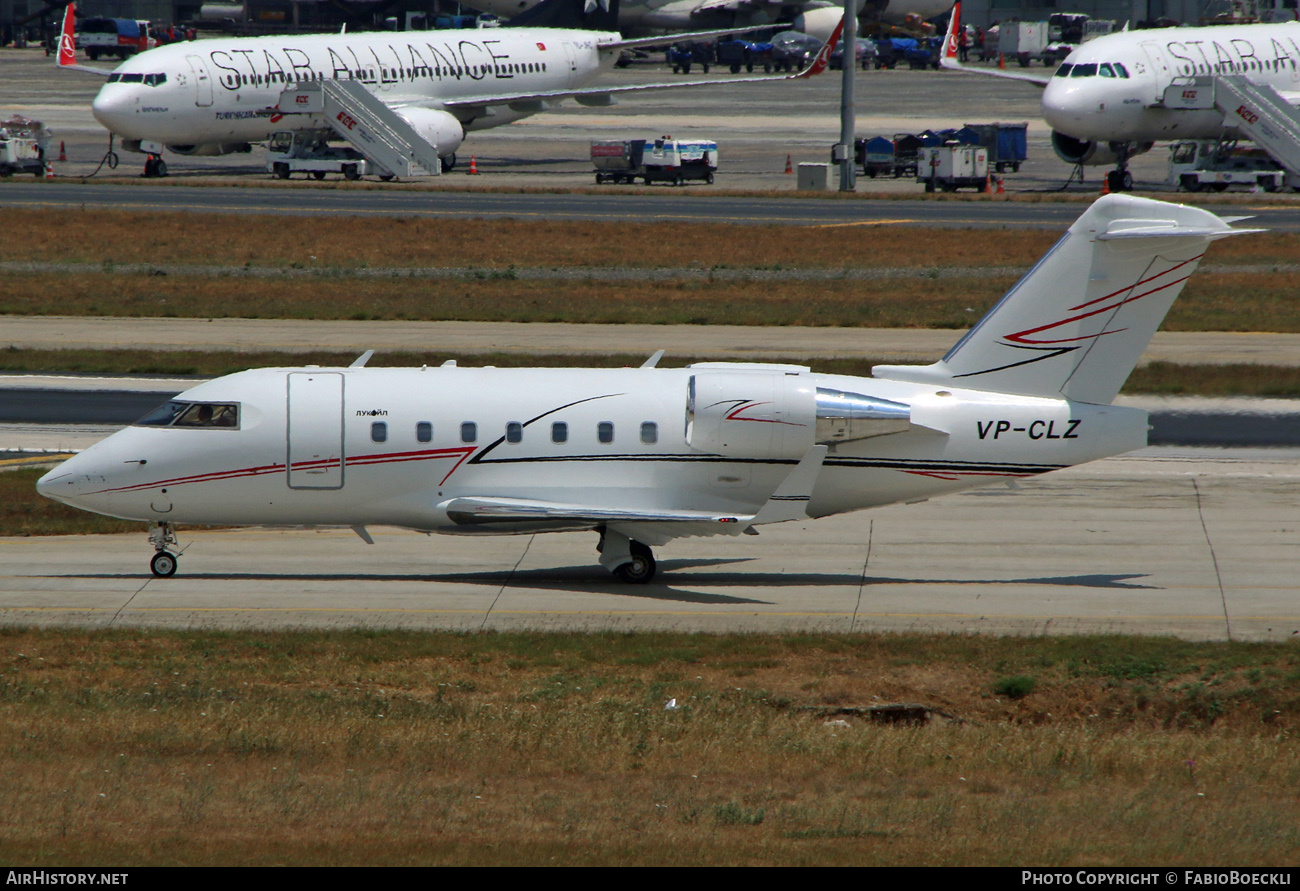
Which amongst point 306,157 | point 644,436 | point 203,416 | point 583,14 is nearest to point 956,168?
point 306,157

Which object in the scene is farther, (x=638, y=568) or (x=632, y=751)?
(x=638, y=568)

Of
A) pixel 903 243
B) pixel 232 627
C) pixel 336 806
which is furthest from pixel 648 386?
pixel 903 243

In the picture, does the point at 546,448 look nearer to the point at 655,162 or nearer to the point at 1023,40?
the point at 655,162

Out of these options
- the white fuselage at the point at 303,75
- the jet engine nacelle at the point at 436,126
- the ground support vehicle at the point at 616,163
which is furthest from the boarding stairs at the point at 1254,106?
the jet engine nacelle at the point at 436,126

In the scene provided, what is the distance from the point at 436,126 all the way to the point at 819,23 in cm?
7906

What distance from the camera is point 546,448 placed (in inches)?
967

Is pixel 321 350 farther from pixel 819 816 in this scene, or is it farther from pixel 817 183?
pixel 817 183

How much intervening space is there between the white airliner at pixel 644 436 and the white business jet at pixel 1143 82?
197 ft

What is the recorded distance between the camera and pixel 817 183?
85625 mm

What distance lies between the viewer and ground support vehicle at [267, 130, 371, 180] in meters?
89.1

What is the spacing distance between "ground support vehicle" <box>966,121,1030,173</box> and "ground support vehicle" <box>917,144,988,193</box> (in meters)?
8.55

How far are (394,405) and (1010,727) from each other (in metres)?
11.5

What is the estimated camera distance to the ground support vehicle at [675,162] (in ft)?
292

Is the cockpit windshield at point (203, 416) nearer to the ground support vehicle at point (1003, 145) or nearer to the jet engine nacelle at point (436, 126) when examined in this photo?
the jet engine nacelle at point (436, 126)
